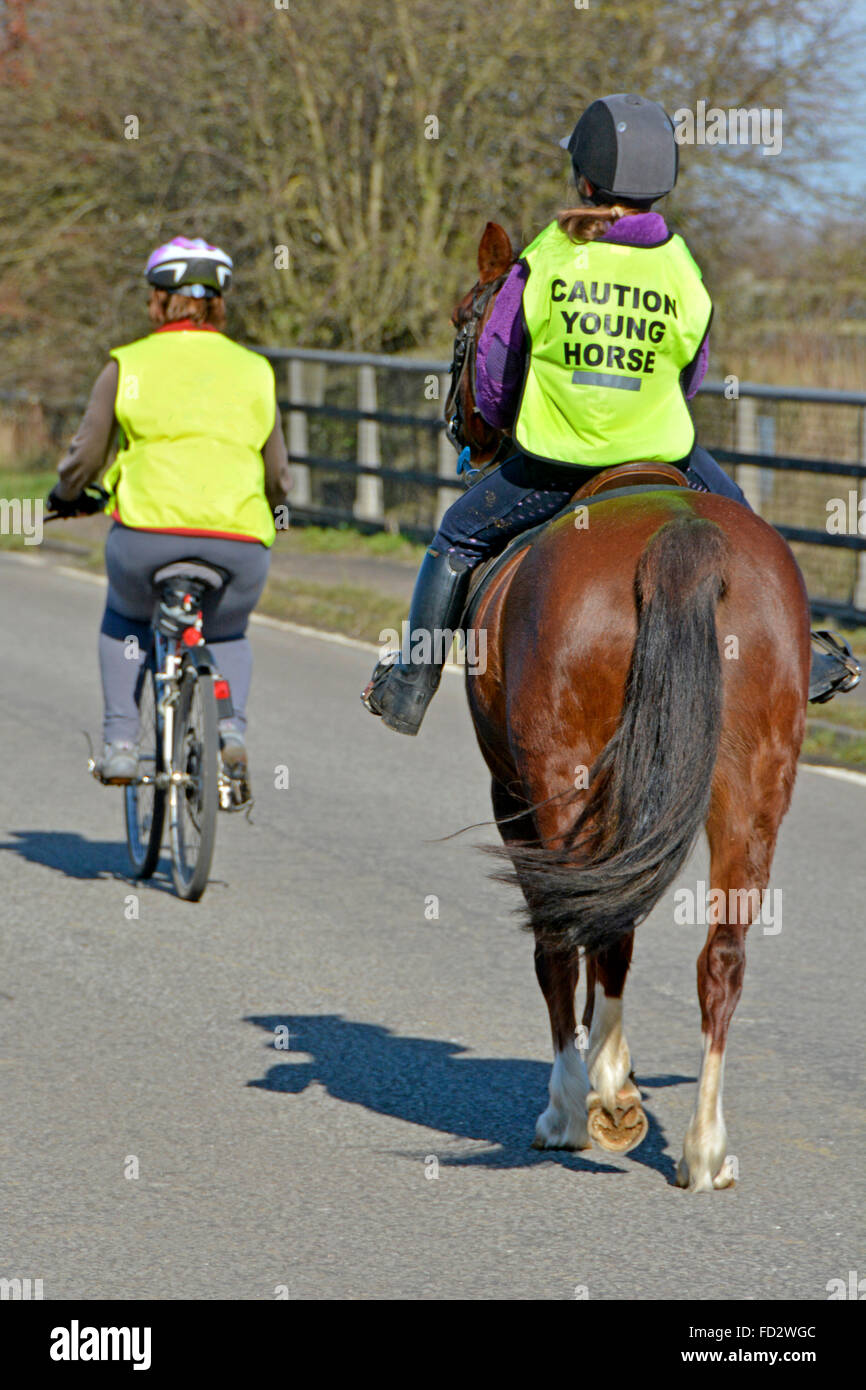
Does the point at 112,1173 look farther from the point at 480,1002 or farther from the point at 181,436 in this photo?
the point at 181,436

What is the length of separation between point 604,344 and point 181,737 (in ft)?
9.97

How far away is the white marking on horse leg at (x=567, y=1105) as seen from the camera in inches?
185

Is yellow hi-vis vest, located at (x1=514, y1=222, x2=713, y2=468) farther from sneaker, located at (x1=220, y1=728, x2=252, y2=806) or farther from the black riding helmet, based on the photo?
sneaker, located at (x1=220, y1=728, x2=252, y2=806)

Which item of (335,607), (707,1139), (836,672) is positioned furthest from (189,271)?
(335,607)

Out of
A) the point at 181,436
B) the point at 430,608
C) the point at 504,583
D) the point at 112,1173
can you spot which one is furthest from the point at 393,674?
the point at 181,436

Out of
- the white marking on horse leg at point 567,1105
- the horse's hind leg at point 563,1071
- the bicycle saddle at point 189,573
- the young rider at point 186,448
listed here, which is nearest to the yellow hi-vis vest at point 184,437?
the young rider at point 186,448

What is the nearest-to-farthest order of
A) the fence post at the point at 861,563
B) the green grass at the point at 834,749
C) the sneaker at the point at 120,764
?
the sneaker at the point at 120,764 → the green grass at the point at 834,749 → the fence post at the point at 861,563

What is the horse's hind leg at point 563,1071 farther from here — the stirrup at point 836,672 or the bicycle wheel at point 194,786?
the bicycle wheel at point 194,786

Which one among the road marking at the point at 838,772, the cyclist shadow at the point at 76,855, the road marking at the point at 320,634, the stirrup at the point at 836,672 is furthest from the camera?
the road marking at the point at 320,634

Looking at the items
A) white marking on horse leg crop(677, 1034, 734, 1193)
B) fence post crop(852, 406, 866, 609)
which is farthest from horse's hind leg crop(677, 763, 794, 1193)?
fence post crop(852, 406, 866, 609)

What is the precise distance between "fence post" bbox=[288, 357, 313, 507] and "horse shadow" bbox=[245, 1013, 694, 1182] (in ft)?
44.2

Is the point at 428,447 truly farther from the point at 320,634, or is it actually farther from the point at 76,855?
the point at 76,855

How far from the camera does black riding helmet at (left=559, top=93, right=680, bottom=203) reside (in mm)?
4715

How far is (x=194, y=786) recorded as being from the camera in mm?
7180
